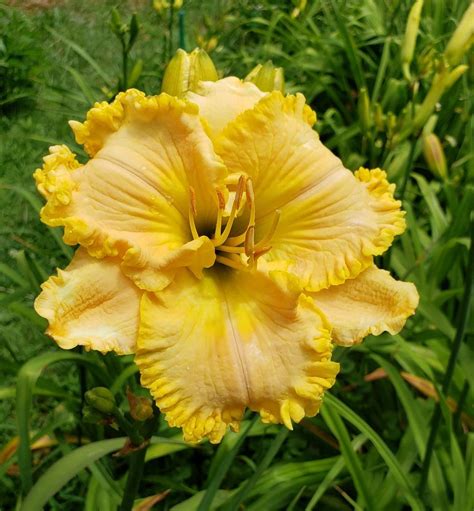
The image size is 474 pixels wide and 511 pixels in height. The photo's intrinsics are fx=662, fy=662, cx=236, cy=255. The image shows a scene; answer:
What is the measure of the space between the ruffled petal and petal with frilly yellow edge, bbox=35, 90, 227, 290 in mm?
51

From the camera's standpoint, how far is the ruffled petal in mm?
997

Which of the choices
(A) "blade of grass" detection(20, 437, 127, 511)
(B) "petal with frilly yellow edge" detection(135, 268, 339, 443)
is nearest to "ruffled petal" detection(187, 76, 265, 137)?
(B) "petal with frilly yellow edge" detection(135, 268, 339, 443)

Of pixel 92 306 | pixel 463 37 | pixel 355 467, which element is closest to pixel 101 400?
pixel 92 306

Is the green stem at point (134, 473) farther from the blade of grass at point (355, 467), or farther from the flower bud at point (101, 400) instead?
the blade of grass at point (355, 467)

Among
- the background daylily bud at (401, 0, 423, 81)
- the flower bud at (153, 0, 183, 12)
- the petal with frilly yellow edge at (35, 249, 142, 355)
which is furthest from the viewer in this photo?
the flower bud at (153, 0, 183, 12)

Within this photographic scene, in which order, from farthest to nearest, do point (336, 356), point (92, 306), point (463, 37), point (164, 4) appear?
point (164, 4), point (463, 37), point (336, 356), point (92, 306)

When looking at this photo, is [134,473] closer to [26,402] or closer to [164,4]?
[26,402]

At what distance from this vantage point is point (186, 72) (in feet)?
3.26

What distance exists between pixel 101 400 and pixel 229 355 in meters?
0.23

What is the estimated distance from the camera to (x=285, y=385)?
35.4 inches

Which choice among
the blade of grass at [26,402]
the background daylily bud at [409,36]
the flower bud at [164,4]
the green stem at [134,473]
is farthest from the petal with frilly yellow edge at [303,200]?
the flower bud at [164,4]

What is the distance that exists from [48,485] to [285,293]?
0.46 m

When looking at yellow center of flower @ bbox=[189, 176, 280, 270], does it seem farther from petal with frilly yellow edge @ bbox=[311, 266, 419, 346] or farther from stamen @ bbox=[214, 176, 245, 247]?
petal with frilly yellow edge @ bbox=[311, 266, 419, 346]

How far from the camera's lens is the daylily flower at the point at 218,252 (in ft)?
2.87
